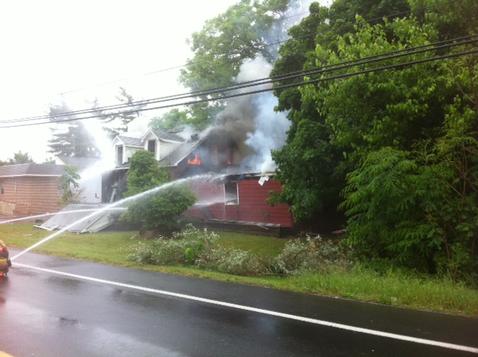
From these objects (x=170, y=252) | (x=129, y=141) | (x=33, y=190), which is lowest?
(x=170, y=252)

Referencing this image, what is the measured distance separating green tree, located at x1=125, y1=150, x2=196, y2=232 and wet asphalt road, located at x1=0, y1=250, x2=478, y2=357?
9.79 meters

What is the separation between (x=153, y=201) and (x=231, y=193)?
640cm

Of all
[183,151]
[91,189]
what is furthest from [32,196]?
[183,151]

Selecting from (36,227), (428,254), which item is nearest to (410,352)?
(428,254)

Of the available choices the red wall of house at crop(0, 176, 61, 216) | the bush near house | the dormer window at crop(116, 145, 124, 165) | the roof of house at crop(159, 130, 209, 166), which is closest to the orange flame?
the roof of house at crop(159, 130, 209, 166)

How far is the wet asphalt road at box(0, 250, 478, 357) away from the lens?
5.68m

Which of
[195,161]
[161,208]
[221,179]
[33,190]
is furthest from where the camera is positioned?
[33,190]

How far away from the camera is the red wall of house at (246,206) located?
72.3ft

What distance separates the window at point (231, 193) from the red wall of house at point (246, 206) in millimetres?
216

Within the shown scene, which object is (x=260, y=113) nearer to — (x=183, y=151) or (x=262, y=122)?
(x=262, y=122)

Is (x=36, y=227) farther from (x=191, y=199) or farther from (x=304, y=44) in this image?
(x=304, y=44)

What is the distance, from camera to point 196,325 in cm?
675

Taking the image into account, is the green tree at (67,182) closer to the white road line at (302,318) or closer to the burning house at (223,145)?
the burning house at (223,145)

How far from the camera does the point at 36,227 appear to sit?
24078 millimetres
